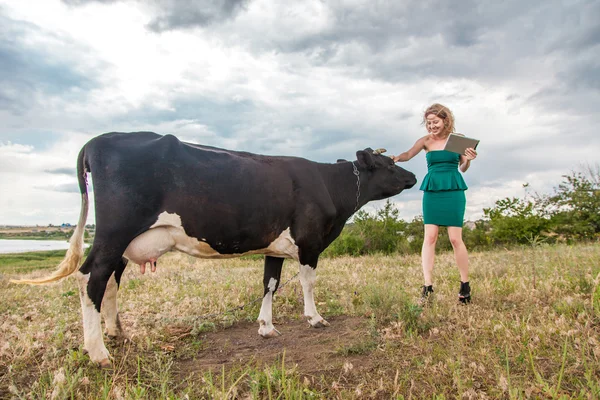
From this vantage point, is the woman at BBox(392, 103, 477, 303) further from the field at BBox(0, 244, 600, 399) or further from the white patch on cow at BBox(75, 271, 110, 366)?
the white patch on cow at BBox(75, 271, 110, 366)

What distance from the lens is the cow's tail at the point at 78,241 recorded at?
4.65m

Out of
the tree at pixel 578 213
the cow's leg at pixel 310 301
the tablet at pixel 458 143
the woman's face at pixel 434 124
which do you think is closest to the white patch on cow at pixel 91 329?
the cow's leg at pixel 310 301

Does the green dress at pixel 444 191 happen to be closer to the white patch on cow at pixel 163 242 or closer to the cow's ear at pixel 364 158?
the cow's ear at pixel 364 158

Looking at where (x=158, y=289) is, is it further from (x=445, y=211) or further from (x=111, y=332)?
(x=445, y=211)

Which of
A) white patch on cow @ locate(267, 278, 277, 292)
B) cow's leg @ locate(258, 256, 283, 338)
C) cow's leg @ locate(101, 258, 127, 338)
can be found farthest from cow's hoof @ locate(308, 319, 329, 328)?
cow's leg @ locate(101, 258, 127, 338)

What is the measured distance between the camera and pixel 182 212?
177 inches

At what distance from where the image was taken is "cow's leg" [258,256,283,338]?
5.22 m

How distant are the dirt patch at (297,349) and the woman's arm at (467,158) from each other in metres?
2.68

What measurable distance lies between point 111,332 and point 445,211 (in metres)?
4.48

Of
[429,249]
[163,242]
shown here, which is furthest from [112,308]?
[429,249]

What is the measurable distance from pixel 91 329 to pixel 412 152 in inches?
193

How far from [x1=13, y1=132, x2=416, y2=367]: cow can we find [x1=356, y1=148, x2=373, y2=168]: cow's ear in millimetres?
976

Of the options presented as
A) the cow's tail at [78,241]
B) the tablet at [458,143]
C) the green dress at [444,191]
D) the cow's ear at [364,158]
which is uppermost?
the tablet at [458,143]

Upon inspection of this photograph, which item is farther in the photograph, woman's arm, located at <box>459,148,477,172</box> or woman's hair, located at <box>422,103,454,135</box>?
woman's hair, located at <box>422,103,454,135</box>
